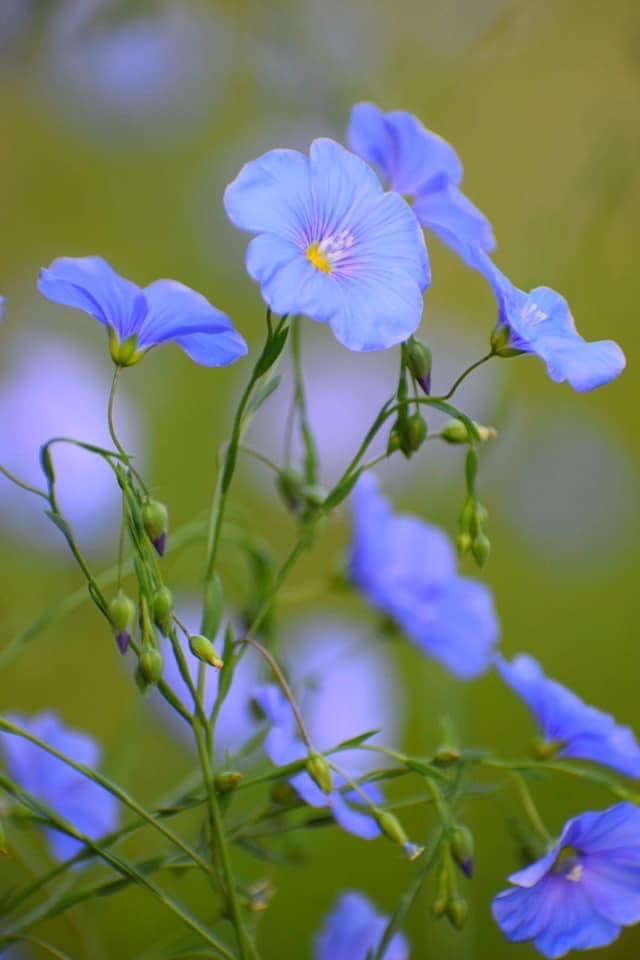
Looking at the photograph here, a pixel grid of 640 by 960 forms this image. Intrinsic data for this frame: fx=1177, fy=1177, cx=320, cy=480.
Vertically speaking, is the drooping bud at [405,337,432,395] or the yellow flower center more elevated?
the yellow flower center

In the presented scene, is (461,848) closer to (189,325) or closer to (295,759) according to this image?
(295,759)

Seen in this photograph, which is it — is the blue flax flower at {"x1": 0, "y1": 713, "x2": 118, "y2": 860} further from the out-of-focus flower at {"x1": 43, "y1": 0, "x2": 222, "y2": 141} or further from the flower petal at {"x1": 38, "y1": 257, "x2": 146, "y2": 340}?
the out-of-focus flower at {"x1": 43, "y1": 0, "x2": 222, "y2": 141}

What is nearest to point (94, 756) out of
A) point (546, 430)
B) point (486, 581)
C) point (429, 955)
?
point (429, 955)

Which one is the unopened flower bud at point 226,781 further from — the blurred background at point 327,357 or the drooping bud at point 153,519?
the blurred background at point 327,357

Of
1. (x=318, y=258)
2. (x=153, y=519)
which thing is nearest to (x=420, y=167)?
(x=318, y=258)

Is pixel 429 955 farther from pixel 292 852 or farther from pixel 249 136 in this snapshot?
pixel 249 136

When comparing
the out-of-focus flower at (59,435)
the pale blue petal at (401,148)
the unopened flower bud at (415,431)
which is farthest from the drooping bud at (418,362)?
the out-of-focus flower at (59,435)

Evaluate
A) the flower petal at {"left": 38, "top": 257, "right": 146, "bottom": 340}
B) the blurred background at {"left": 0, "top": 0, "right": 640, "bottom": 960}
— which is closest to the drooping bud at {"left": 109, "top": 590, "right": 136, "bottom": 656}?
the flower petal at {"left": 38, "top": 257, "right": 146, "bottom": 340}
